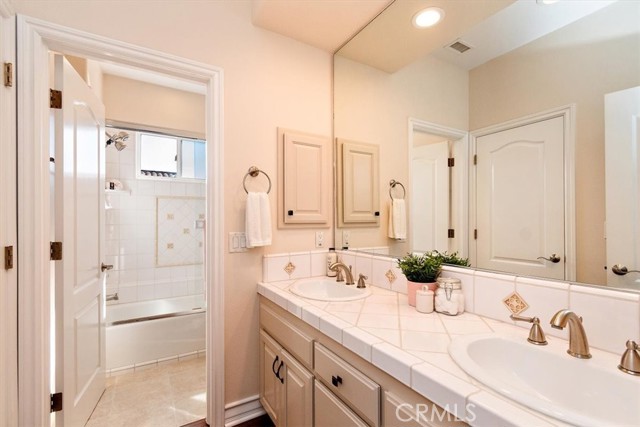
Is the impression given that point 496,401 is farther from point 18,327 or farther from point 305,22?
point 305,22

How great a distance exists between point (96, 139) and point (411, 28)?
205 centimetres

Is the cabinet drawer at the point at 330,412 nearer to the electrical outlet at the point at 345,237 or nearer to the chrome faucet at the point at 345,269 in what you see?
the chrome faucet at the point at 345,269

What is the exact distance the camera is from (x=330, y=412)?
107 centimetres

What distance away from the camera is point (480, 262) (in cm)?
122

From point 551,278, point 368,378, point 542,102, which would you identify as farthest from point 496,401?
point 542,102

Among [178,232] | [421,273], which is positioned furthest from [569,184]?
[178,232]

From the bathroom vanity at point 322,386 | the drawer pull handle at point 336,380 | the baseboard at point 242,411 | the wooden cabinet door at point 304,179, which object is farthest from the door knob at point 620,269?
the baseboard at point 242,411

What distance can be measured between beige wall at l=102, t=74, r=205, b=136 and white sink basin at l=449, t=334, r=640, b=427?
10.5ft

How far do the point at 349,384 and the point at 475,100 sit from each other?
4.14 feet

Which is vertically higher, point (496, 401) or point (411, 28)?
point (411, 28)

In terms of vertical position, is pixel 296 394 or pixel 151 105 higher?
pixel 151 105

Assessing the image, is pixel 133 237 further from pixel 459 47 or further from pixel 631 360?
pixel 631 360

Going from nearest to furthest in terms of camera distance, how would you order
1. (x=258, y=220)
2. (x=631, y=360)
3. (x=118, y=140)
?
(x=631, y=360) < (x=258, y=220) < (x=118, y=140)

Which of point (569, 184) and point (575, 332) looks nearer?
point (575, 332)
